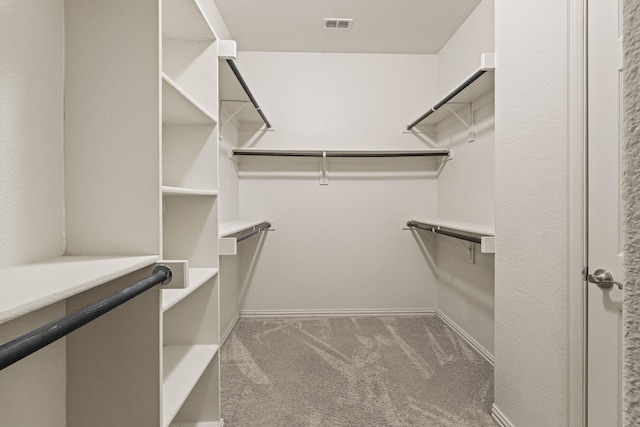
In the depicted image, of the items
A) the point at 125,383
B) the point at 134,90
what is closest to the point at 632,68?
the point at 134,90

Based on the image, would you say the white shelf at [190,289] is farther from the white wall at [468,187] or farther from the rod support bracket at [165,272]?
the white wall at [468,187]

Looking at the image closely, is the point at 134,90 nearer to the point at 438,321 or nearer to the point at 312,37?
the point at 312,37

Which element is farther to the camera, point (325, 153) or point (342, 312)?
point (342, 312)

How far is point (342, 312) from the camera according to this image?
10.3ft

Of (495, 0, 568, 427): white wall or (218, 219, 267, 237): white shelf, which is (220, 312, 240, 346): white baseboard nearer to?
(218, 219, 267, 237): white shelf

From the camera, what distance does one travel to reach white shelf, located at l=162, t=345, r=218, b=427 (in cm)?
108

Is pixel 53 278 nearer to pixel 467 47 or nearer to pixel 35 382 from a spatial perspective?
pixel 35 382

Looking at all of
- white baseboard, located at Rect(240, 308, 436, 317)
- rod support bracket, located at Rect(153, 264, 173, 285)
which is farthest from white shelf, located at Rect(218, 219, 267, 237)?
white baseboard, located at Rect(240, 308, 436, 317)

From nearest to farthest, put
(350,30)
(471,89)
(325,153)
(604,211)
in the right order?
(604,211) → (471,89) → (350,30) → (325,153)

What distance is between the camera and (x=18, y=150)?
762 millimetres

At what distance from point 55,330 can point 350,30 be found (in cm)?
283

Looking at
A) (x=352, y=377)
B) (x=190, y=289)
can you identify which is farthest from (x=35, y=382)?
(x=352, y=377)

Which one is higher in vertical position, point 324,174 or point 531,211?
point 324,174

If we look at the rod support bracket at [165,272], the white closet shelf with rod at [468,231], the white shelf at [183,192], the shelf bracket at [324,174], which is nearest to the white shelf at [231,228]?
the white shelf at [183,192]
